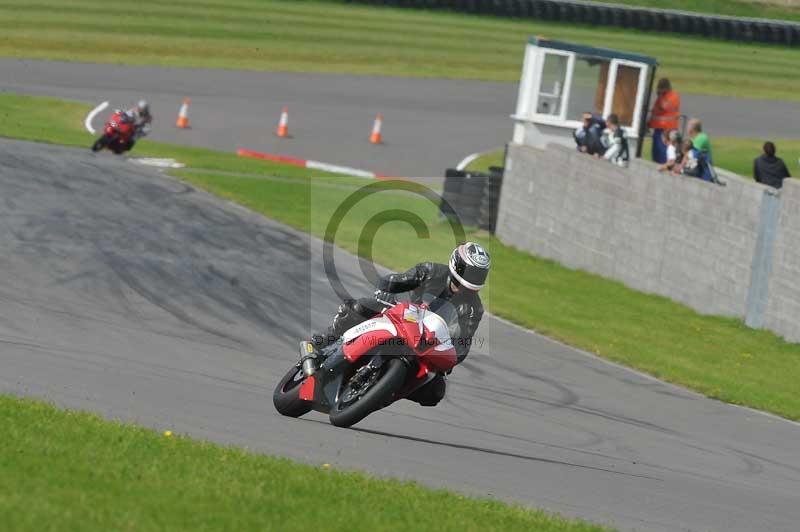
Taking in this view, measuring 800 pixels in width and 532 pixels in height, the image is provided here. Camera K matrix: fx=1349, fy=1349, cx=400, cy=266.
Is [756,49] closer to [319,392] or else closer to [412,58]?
[412,58]

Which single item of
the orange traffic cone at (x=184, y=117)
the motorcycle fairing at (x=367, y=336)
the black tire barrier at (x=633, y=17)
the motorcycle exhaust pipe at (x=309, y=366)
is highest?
the black tire barrier at (x=633, y=17)

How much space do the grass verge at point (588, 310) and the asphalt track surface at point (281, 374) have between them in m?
0.61

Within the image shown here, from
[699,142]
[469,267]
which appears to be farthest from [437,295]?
[699,142]

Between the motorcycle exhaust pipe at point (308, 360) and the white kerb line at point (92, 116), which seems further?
the white kerb line at point (92, 116)

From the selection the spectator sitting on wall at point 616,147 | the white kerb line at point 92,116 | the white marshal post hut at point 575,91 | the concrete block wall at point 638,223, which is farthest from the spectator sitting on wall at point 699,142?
the white kerb line at point 92,116

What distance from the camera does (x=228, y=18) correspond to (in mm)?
46156

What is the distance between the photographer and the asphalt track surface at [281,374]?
902cm

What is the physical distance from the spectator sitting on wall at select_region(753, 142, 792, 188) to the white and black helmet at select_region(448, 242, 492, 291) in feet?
36.9

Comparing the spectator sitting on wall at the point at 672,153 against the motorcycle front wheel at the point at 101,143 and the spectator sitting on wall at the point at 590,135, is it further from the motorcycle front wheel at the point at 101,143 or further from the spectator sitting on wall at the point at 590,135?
the motorcycle front wheel at the point at 101,143

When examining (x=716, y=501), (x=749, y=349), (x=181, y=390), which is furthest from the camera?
(x=749, y=349)

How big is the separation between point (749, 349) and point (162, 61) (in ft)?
88.0

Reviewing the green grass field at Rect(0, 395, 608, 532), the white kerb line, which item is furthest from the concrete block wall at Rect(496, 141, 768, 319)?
the white kerb line

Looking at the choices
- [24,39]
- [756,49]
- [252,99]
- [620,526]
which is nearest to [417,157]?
[252,99]

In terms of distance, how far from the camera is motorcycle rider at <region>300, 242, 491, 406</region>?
9430 mm
